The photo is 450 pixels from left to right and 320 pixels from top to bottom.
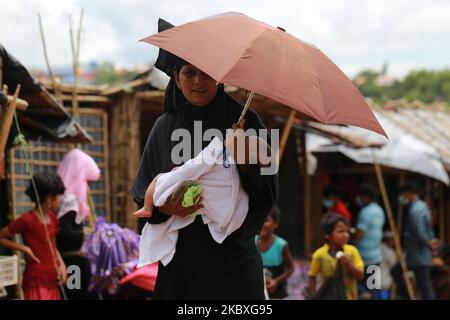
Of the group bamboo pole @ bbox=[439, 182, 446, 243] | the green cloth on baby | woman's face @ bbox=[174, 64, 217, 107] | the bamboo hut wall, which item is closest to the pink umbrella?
woman's face @ bbox=[174, 64, 217, 107]

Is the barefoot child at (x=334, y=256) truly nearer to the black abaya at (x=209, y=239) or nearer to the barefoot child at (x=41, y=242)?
the barefoot child at (x=41, y=242)

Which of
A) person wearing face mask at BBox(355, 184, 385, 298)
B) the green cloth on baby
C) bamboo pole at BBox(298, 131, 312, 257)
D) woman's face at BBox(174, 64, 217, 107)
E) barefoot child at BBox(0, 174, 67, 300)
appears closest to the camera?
the green cloth on baby

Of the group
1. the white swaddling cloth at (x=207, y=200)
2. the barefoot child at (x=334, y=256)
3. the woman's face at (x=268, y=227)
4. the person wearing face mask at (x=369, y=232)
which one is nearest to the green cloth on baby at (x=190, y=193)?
the white swaddling cloth at (x=207, y=200)

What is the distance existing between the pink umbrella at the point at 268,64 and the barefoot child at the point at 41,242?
289 cm

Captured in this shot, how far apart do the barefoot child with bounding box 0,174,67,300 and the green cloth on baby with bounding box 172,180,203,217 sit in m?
2.81

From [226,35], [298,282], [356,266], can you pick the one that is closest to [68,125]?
[356,266]

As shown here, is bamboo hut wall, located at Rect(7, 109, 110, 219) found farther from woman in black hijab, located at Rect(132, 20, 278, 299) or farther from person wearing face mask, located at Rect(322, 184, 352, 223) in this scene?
woman in black hijab, located at Rect(132, 20, 278, 299)

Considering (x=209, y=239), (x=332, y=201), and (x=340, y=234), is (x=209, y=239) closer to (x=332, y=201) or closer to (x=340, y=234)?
(x=340, y=234)

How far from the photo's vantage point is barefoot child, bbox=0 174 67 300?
5.83 meters

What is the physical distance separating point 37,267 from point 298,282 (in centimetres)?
503

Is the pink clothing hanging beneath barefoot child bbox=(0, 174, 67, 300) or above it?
above

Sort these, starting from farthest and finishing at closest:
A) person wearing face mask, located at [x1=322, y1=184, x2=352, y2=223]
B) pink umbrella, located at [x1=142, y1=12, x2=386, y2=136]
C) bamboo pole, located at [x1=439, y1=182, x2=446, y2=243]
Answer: bamboo pole, located at [x1=439, y1=182, x2=446, y2=243] < person wearing face mask, located at [x1=322, y1=184, x2=352, y2=223] < pink umbrella, located at [x1=142, y1=12, x2=386, y2=136]

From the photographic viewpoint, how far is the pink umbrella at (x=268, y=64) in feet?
10.4
